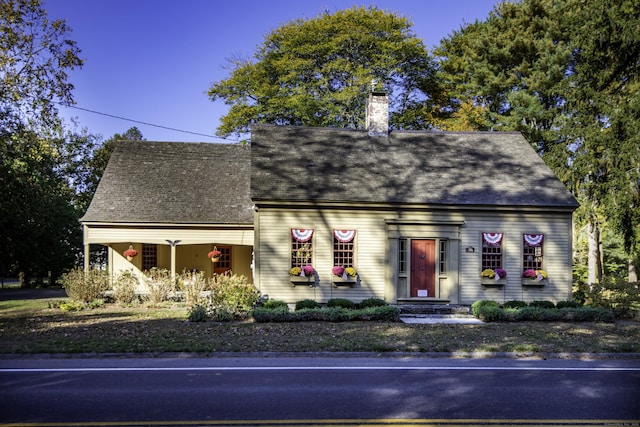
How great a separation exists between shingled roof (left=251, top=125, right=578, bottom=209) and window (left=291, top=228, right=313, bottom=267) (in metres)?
1.17

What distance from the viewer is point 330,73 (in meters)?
36.6

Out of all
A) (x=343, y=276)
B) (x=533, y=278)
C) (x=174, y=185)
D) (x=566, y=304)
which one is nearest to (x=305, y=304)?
(x=343, y=276)

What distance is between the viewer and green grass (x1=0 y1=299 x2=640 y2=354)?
36.7ft

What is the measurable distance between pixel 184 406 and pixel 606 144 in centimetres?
2278

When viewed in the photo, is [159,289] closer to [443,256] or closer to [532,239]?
[443,256]

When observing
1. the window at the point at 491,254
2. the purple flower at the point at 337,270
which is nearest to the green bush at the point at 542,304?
the window at the point at 491,254

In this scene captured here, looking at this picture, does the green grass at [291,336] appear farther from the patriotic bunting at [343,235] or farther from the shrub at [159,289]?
the patriotic bunting at [343,235]

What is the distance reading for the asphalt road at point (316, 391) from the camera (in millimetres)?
6496

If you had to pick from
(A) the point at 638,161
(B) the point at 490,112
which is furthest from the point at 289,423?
(B) the point at 490,112

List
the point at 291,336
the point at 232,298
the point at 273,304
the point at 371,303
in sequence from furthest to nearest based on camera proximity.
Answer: the point at 371,303
the point at 273,304
the point at 232,298
the point at 291,336

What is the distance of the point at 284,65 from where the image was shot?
36188 mm

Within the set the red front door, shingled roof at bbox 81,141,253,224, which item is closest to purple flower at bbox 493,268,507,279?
the red front door

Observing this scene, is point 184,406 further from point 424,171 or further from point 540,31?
point 540,31

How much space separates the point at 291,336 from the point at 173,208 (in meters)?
11.6
